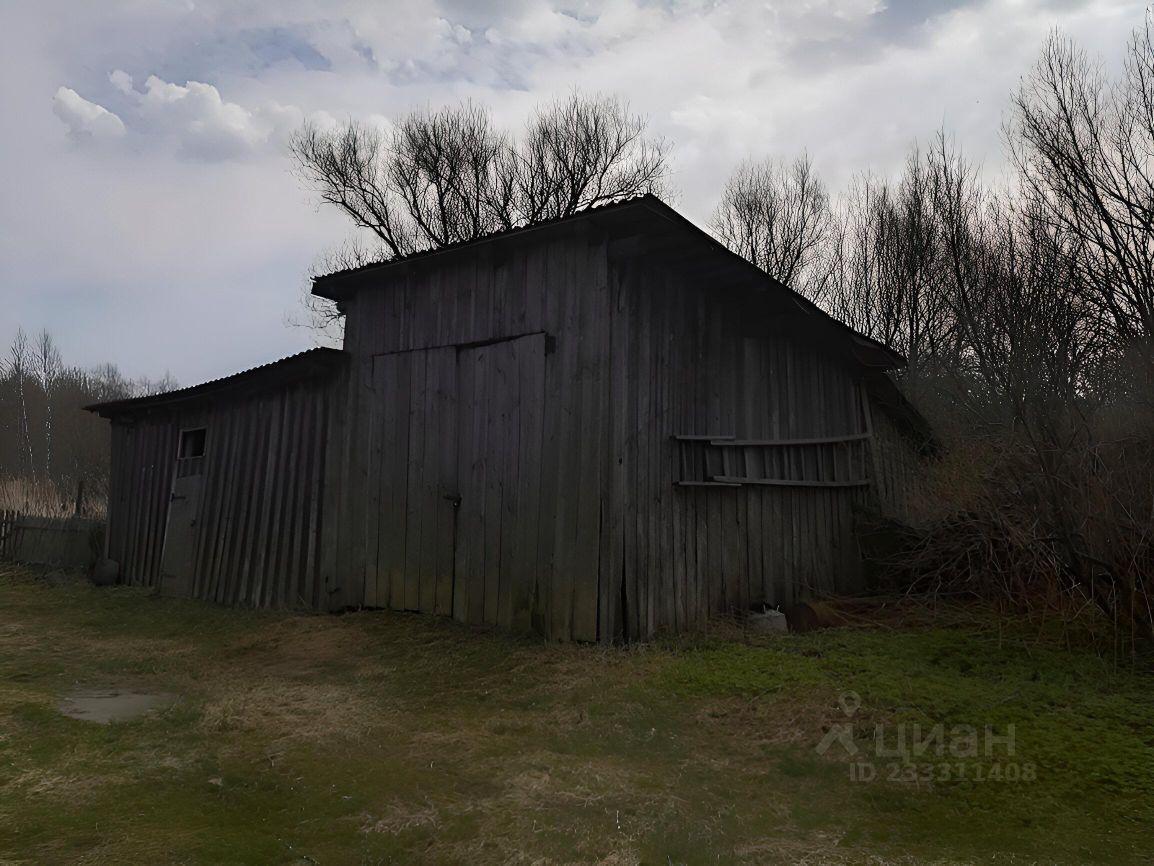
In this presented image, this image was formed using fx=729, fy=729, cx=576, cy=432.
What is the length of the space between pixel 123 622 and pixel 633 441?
22.5ft

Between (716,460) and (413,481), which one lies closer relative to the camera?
(716,460)

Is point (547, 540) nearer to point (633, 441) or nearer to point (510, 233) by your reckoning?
point (633, 441)

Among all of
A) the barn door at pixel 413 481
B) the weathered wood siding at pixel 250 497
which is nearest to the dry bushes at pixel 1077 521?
the barn door at pixel 413 481

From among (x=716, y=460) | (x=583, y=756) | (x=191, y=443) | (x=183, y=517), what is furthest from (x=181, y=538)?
(x=583, y=756)

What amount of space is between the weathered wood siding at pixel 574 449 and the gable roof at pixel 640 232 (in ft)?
0.69

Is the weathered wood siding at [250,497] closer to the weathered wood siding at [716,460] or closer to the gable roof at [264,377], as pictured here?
the gable roof at [264,377]

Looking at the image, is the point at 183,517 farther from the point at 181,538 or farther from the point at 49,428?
the point at 49,428

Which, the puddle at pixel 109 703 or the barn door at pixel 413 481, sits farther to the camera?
the barn door at pixel 413 481

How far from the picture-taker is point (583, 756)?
436 centimetres

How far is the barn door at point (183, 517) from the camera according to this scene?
10766 millimetres

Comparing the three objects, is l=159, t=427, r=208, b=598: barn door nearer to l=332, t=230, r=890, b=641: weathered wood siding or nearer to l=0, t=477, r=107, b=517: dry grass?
l=332, t=230, r=890, b=641: weathered wood siding

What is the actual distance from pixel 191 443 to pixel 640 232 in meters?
8.35

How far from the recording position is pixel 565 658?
249 inches

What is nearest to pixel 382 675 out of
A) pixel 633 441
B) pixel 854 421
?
pixel 633 441
